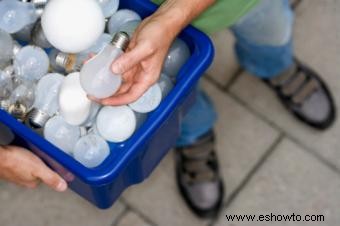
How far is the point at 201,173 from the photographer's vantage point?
138cm

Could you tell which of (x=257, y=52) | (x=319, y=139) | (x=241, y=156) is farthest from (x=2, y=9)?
(x=319, y=139)

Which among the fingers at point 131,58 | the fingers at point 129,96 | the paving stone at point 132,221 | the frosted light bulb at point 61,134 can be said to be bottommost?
the paving stone at point 132,221

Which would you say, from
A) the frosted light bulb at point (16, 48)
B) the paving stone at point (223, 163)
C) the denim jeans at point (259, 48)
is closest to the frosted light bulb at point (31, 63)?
the frosted light bulb at point (16, 48)

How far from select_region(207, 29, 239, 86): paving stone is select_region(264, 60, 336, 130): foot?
102mm

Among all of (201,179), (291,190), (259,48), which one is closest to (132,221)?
(201,179)

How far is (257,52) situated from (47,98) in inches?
20.7

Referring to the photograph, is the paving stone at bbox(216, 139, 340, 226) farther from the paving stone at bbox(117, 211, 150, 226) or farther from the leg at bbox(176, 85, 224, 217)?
the paving stone at bbox(117, 211, 150, 226)

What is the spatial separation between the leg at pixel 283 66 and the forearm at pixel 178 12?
0.81 ft

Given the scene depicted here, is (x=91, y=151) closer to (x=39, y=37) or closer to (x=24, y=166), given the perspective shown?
(x=24, y=166)

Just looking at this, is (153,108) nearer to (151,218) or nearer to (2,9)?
(2,9)

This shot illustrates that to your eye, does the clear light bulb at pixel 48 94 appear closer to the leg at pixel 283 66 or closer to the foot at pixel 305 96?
the leg at pixel 283 66

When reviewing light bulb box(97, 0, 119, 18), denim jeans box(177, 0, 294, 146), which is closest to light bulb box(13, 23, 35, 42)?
light bulb box(97, 0, 119, 18)

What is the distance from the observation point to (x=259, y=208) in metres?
1.37

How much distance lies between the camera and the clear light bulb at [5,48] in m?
0.96
